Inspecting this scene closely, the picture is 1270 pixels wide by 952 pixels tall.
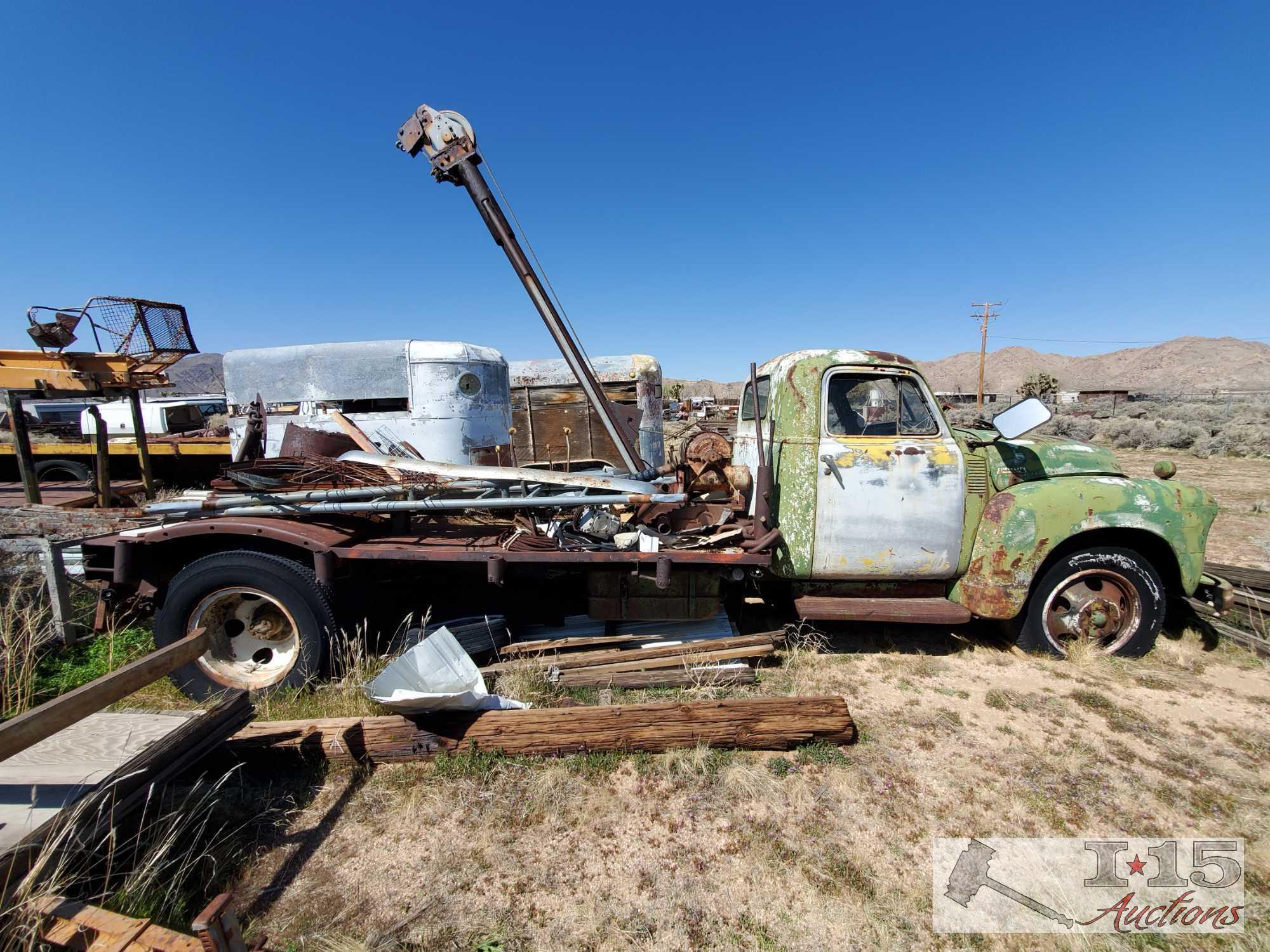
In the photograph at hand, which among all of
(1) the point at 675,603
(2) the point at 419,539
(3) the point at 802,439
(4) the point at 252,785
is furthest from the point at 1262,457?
(4) the point at 252,785

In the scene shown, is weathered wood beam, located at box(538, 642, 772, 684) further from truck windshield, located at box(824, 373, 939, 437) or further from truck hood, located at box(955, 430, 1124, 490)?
truck hood, located at box(955, 430, 1124, 490)

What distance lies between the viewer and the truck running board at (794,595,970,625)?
150 inches

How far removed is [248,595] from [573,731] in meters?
2.59

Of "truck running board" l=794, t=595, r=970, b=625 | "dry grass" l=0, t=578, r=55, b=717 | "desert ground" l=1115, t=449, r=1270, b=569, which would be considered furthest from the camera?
"desert ground" l=1115, t=449, r=1270, b=569

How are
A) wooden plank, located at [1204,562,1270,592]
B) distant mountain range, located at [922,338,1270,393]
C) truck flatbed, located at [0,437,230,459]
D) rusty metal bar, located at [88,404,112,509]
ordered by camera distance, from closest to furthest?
1. wooden plank, located at [1204,562,1270,592]
2. rusty metal bar, located at [88,404,112,509]
3. truck flatbed, located at [0,437,230,459]
4. distant mountain range, located at [922,338,1270,393]

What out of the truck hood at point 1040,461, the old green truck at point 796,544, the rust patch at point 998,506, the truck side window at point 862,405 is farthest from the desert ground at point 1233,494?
the truck side window at point 862,405

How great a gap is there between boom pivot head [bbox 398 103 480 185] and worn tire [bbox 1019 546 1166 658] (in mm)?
5521

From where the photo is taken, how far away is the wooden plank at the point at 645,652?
3.82 metres

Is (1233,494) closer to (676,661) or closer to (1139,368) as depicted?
(676,661)

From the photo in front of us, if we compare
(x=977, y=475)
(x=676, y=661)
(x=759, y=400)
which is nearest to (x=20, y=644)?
(x=676, y=661)

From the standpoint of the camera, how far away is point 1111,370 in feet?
266

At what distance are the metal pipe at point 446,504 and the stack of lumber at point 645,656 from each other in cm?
112

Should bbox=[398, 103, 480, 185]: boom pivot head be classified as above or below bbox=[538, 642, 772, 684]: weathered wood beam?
above

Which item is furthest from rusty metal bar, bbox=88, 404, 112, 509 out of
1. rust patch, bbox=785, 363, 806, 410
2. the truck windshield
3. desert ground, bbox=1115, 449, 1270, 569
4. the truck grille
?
desert ground, bbox=1115, 449, 1270, 569
